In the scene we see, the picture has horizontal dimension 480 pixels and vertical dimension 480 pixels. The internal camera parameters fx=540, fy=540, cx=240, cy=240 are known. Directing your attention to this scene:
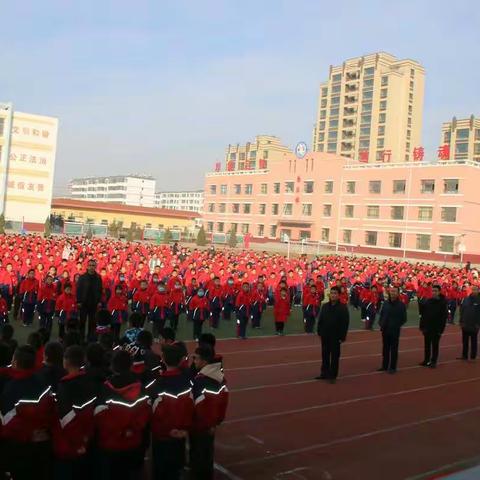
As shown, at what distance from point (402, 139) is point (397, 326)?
80612 mm

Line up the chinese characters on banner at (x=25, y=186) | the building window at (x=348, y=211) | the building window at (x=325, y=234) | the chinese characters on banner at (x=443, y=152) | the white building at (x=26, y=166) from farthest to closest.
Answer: the chinese characters on banner at (x=25, y=186) → the building window at (x=325, y=234) → the white building at (x=26, y=166) → the building window at (x=348, y=211) → the chinese characters on banner at (x=443, y=152)

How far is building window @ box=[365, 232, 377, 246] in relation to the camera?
164 feet

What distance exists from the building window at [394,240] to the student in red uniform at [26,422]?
46.6 meters

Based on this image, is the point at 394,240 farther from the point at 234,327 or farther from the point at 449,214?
the point at 234,327

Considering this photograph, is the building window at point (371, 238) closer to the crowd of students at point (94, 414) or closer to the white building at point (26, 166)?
the white building at point (26, 166)

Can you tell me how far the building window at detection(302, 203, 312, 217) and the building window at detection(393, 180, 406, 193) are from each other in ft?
31.0

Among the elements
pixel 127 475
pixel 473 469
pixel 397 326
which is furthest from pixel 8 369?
pixel 397 326

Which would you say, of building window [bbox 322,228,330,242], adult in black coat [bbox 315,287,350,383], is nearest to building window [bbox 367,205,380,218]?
building window [bbox 322,228,330,242]

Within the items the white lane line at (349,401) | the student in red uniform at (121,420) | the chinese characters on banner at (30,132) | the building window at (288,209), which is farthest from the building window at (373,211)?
the student in red uniform at (121,420)

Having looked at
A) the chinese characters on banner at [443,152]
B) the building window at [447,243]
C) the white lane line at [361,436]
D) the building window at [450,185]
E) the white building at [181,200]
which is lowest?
the white lane line at [361,436]

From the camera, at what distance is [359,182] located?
51562 mm

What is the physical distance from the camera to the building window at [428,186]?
1802 inches

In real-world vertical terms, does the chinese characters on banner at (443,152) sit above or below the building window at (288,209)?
above

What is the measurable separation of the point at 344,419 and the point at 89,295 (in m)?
5.44
